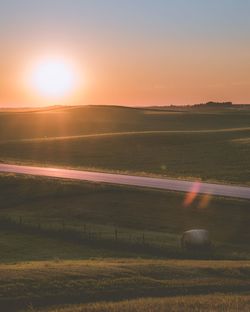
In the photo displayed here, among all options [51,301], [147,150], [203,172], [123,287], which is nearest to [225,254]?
[123,287]

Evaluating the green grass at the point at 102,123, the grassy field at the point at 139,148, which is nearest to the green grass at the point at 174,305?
the grassy field at the point at 139,148

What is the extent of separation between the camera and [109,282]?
19234 millimetres

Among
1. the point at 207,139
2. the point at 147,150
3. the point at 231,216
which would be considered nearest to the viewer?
the point at 231,216

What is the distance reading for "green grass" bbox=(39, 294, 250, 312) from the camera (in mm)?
16241

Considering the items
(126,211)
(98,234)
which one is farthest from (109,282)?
(126,211)

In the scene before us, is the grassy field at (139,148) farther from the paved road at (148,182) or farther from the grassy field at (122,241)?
the paved road at (148,182)

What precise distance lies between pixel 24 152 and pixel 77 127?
6340 centimetres

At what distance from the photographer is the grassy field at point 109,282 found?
17688 millimetres

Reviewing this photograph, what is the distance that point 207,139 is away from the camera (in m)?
110

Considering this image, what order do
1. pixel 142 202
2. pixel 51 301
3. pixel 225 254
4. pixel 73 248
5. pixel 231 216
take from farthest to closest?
pixel 142 202, pixel 231 216, pixel 73 248, pixel 225 254, pixel 51 301

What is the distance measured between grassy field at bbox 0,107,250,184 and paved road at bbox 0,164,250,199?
5.94 metres

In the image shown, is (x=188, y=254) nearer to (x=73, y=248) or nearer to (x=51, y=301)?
(x=73, y=248)

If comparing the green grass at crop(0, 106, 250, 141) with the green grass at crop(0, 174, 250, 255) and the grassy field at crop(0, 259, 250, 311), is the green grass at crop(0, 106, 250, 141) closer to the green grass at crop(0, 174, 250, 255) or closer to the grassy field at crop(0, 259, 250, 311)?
the green grass at crop(0, 174, 250, 255)

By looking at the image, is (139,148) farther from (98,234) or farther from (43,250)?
(43,250)
